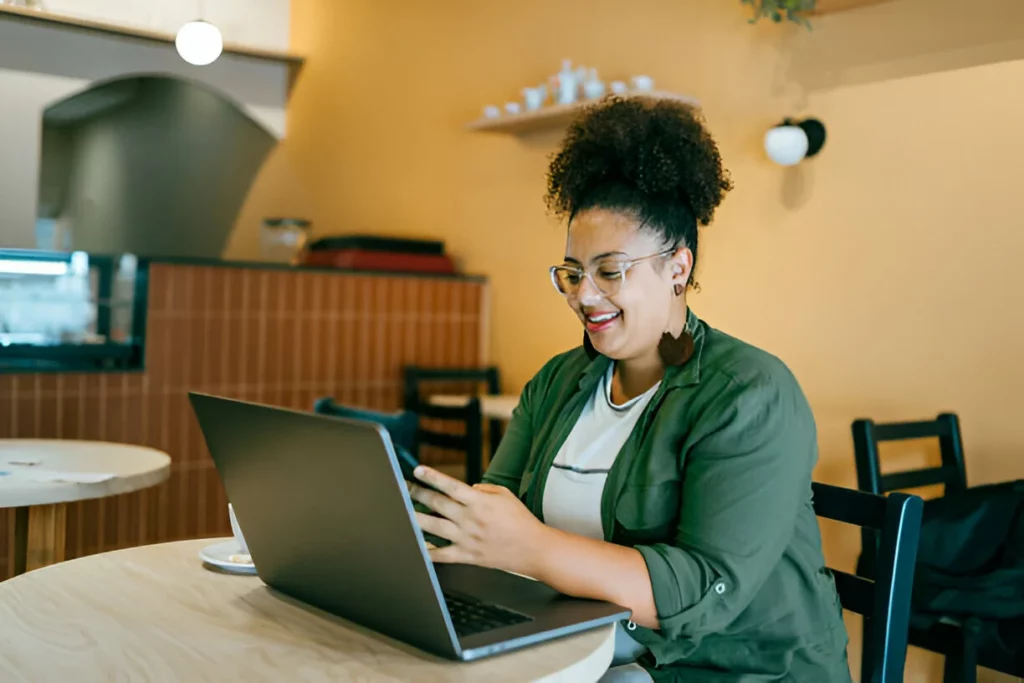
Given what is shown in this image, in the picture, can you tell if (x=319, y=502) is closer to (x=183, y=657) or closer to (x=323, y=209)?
(x=183, y=657)

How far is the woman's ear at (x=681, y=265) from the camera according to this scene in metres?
1.45

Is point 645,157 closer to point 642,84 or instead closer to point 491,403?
point 642,84

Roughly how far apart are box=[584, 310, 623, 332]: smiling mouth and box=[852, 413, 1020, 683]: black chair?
0.91 meters

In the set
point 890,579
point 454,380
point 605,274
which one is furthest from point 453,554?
point 454,380

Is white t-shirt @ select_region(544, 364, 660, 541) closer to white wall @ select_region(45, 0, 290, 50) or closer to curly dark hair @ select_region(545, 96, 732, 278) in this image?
curly dark hair @ select_region(545, 96, 732, 278)

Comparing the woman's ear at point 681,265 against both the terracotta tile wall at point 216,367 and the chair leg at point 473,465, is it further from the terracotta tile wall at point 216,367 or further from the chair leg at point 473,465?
the terracotta tile wall at point 216,367

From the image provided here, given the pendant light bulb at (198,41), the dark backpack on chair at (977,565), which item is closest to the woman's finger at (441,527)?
the dark backpack on chair at (977,565)

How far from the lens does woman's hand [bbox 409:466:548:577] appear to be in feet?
3.51

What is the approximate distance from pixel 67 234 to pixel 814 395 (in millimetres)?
4275

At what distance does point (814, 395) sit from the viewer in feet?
9.60

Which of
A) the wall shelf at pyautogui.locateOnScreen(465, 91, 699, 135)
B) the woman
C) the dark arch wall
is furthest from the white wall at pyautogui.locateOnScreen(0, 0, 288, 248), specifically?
the woman

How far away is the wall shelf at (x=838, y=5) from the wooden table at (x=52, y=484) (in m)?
2.07

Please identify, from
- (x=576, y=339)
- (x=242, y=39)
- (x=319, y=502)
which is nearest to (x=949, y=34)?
(x=576, y=339)

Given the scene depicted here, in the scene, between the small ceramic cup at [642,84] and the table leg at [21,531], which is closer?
the table leg at [21,531]
